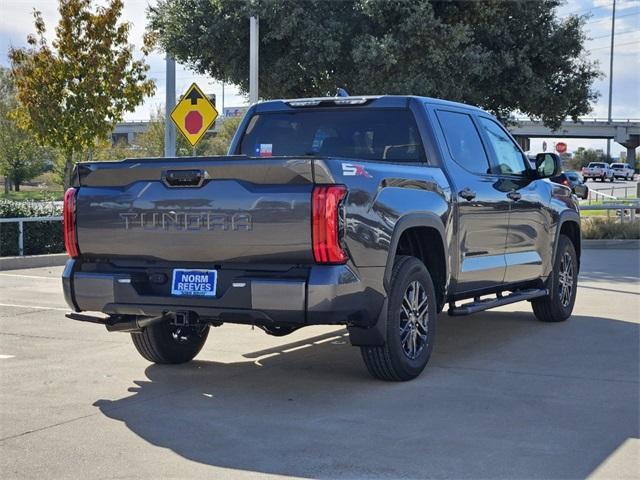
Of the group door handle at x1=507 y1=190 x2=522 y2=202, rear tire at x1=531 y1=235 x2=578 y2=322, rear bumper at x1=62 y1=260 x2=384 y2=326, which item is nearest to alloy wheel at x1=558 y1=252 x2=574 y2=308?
rear tire at x1=531 y1=235 x2=578 y2=322

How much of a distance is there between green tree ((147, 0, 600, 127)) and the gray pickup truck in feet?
42.5

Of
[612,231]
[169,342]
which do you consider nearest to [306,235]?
[169,342]

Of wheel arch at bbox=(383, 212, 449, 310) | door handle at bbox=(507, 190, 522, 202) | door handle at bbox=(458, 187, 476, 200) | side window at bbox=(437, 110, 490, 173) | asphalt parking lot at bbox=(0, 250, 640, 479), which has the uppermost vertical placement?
side window at bbox=(437, 110, 490, 173)

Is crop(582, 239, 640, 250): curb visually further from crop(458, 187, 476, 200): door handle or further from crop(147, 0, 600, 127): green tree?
crop(458, 187, 476, 200): door handle

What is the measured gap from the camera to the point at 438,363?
7961mm

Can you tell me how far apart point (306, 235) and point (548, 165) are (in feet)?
13.3

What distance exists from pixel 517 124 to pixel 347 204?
22732mm

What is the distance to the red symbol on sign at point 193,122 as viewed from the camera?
56.2ft

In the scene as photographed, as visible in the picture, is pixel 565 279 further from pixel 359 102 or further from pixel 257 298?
pixel 257 298

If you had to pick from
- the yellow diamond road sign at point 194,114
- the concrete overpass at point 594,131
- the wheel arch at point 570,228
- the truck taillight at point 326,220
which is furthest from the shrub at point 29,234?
the concrete overpass at point 594,131

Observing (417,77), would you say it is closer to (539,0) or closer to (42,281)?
(539,0)

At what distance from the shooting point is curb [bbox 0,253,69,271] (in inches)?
632

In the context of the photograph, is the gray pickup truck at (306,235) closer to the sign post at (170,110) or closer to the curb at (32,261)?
the curb at (32,261)

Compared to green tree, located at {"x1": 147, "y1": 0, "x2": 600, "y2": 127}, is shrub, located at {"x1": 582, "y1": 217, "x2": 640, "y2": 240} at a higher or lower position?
lower
